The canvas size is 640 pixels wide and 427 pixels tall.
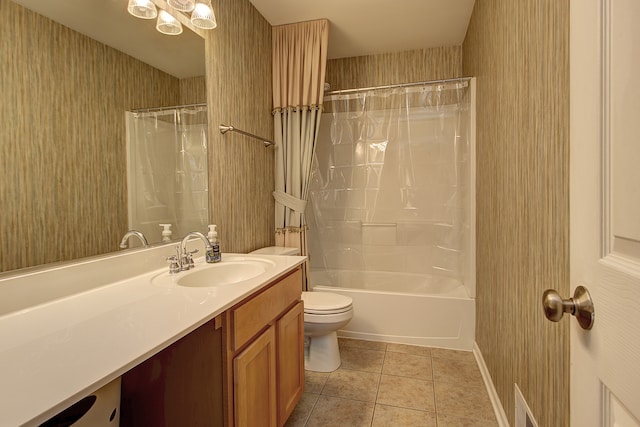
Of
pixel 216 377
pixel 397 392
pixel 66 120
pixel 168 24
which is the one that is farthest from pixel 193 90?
pixel 397 392

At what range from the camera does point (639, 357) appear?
0.37 metres

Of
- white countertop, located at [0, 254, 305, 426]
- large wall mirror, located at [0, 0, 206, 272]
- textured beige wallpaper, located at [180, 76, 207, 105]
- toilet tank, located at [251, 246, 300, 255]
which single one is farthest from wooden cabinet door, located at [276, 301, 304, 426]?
textured beige wallpaper, located at [180, 76, 207, 105]

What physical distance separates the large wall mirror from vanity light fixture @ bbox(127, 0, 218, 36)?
0.04 meters

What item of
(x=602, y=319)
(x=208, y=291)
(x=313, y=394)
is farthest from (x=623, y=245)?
(x=313, y=394)

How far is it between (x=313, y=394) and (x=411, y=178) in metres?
1.95

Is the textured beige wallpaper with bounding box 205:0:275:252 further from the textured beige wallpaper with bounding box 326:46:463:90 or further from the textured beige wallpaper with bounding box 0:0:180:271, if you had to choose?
the textured beige wallpaper with bounding box 326:46:463:90

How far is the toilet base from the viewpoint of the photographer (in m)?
2.00

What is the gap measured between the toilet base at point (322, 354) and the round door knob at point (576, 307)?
64.7 inches

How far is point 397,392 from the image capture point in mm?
1777

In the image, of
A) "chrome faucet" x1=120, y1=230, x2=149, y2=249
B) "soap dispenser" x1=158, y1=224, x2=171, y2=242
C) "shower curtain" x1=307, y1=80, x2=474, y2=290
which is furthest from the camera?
"shower curtain" x1=307, y1=80, x2=474, y2=290

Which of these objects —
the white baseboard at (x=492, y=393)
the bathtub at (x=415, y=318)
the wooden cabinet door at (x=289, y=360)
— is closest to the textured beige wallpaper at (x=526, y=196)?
the white baseboard at (x=492, y=393)

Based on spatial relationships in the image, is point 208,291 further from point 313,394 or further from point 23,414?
point 313,394

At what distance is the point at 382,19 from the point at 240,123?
1361mm

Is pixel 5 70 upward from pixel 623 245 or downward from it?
upward
